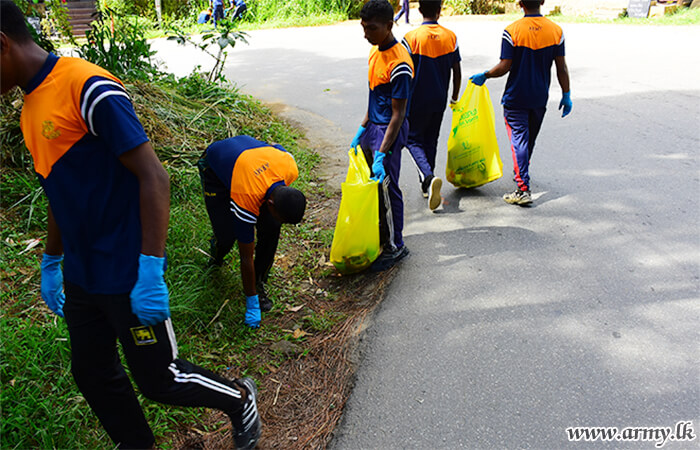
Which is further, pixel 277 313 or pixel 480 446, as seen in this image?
pixel 277 313

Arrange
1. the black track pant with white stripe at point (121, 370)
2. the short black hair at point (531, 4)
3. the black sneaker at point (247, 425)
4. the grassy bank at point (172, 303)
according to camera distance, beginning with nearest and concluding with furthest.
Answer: the black track pant with white stripe at point (121, 370) < the black sneaker at point (247, 425) < the grassy bank at point (172, 303) < the short black hair at point (531, 4)

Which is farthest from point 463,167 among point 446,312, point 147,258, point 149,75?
point 149,75

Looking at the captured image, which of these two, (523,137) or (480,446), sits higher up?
(523,137)

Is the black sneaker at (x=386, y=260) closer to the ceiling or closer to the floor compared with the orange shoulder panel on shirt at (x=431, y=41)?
closer to the floor

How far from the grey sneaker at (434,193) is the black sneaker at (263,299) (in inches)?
65.4

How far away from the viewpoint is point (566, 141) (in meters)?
6.07

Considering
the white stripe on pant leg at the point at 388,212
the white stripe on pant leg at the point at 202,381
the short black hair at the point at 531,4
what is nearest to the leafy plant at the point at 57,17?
the white stripe on pant leg at the point at 388,212

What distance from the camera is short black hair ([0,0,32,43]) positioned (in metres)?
1.72

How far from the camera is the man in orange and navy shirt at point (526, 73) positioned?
14.5 ft

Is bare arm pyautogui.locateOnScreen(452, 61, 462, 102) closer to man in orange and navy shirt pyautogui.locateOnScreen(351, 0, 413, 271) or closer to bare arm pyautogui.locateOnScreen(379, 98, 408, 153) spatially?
man in orange and navy shirt pyautogui.locateOnScreen(351, 0, 413, 271)

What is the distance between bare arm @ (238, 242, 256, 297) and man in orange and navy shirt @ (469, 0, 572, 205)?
2.59 metres

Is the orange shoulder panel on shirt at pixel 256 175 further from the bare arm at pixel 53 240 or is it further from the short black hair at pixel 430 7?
the short black hair at pixel 430 7

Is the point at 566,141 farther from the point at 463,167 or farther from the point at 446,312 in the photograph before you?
the point at 446,312

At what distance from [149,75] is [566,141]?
5173 mm
